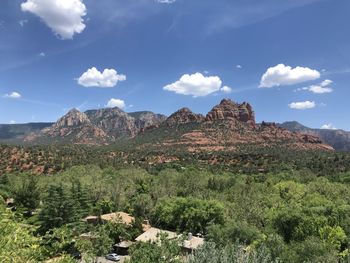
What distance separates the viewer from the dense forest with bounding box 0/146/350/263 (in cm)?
1356

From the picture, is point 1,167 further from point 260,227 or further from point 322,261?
point 322,261

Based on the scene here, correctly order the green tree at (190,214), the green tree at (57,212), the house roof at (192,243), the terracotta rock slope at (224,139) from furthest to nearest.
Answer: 1. the terracotta rock slope at (224,139)
2. the green tree at (190,214)
3. the green tree at (57,212)
4. the house roof at (192,243)

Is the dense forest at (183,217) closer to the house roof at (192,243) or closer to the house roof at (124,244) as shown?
the house roof at (124,244)

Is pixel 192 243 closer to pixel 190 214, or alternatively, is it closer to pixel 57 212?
pixel 190 214

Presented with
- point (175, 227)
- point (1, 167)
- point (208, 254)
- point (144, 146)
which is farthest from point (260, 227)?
point (144, 146)

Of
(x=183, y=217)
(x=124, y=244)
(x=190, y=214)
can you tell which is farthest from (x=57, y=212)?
(x=190, y=214)

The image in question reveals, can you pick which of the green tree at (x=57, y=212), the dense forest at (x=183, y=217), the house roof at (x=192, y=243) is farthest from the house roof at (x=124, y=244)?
the house roof at (x=192, y=243)

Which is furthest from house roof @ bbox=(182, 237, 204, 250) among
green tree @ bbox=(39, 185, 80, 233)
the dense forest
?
green tree @ bbox=(39, 185, 80, 233)

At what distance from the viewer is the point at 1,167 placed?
9938 cm

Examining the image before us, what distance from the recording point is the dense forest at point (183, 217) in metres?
13.6

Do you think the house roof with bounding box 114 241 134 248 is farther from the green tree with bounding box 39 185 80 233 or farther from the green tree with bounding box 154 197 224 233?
the green tree with bounding box 154 197 224 233

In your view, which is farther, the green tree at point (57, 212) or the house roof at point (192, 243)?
the green tree at point (57, 212)

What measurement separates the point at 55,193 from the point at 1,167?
202 ft

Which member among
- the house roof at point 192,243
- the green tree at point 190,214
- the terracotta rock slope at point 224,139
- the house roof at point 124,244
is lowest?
the house roof at point 124,244
